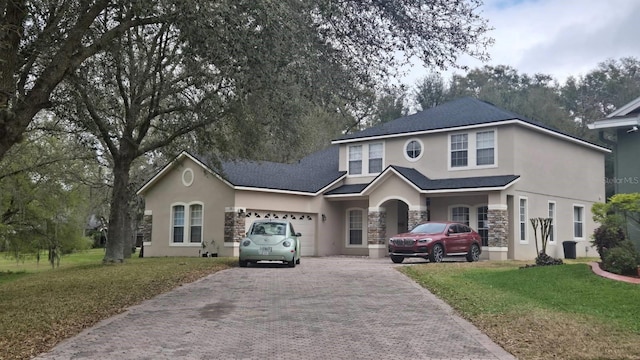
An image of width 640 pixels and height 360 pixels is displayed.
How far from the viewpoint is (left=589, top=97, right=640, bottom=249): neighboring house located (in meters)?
16.6

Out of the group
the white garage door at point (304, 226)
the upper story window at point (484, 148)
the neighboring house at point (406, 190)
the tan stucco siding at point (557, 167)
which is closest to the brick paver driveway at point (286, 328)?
the neighboring house at point (406, 190)

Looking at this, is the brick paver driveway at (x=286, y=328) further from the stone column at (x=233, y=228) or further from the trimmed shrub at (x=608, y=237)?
the stone column at (x=233, y=228)

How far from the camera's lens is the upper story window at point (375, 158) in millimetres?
29891

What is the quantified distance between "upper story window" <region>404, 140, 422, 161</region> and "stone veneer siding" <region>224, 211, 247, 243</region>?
808 cm

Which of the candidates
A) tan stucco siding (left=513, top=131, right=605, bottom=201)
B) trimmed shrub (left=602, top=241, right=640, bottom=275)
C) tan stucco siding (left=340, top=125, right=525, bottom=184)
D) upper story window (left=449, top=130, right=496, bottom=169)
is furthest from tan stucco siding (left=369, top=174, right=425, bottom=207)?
trimmed shrub (left=602, top=241, right=640, bottom=275)

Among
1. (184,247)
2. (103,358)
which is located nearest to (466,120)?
(184,247)

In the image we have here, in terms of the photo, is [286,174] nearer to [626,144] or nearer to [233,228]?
[233,228]

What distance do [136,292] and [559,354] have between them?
9021mm

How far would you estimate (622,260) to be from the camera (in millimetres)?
14031

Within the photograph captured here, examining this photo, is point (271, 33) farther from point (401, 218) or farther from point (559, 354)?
point (401, 218)

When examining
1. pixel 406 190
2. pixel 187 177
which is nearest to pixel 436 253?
pixel 406 190

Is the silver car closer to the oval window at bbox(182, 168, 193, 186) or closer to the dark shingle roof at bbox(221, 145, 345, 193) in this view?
the dark shingle roof at bbox(221, 145, 345, 193)

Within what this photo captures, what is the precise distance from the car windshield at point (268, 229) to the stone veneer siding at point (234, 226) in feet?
21.8

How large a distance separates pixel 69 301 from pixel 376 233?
16632 millimetres
